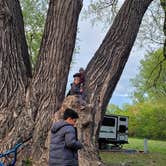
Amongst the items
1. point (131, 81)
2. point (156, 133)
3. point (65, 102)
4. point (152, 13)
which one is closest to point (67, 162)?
point (65, 102)

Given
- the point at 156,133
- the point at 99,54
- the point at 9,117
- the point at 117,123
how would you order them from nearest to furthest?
the point at 9,117
the point at 99,54
the point at 117,123
the point at 156,133

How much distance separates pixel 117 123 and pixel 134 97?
161 ft

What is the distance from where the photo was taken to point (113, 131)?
29.3m

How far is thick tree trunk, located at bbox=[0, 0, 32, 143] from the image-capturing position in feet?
35.0

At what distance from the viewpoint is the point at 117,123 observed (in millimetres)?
29969

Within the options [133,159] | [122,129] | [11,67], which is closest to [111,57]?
[11,67]

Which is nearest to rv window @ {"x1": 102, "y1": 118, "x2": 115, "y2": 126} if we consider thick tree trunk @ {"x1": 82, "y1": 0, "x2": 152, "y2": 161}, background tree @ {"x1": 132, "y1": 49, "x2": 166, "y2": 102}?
thick tree trunk @ {"x1": 82, "y1": 0, "x2": 152, "y2": 161}

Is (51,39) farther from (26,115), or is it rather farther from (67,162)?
(67,162)

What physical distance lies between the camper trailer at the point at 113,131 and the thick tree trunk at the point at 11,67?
17.3 meters

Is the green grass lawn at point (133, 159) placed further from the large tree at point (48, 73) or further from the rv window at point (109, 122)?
the rv window at point (109, 122)

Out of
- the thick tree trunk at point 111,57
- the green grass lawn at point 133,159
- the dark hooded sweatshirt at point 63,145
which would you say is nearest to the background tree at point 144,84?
the green grass lawn at point 133,159

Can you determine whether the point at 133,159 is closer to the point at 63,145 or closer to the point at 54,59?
the point at 54,59

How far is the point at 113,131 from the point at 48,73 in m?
18.8

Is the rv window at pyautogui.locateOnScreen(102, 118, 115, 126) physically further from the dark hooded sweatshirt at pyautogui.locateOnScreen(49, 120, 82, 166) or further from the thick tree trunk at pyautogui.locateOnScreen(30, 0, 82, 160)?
the dark hooded sweatshirt at pyautogui.locateOnScreen(49, 120, 82, 166)
